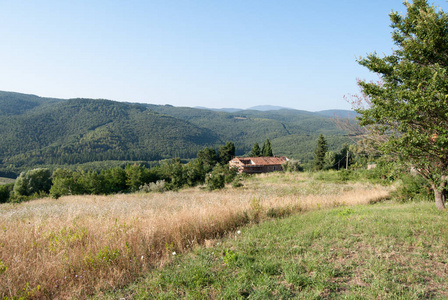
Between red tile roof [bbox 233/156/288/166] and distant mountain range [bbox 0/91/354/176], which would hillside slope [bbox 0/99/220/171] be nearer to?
distant mountain range [bbox 0/91/354/176]

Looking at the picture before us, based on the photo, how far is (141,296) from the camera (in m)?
3.15

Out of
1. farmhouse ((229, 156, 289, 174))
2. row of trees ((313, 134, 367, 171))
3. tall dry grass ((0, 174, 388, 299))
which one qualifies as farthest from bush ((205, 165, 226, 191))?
farmhouse ((229, 156, 289, 174))

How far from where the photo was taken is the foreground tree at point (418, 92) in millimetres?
5375

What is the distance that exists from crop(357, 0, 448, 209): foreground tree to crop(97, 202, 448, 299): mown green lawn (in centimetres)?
180

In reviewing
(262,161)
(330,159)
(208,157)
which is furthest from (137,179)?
(330,159)

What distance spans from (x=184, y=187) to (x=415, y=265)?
88.5 ft

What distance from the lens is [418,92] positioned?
5.29m

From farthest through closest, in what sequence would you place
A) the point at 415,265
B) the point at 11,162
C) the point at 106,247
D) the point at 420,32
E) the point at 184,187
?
the point at 11,162 → the point at 184,187 → the point at 420,32 → the point at 106,247 → the point at 415,265

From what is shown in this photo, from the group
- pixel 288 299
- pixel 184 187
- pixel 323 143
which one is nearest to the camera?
pixel 288 299


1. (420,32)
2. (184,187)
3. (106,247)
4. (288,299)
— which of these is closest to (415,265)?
(288,299)

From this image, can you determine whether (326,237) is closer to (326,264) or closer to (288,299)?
(326,264)

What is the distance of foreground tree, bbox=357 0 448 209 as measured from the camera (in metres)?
5.38

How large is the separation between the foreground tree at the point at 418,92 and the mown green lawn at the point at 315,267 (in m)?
1.80

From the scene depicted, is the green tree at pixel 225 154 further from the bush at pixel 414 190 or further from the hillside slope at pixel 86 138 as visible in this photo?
the hillside slope at pixel 86 138
